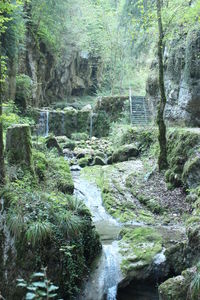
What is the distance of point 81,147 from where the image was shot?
17.9m

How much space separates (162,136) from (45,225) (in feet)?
22.1

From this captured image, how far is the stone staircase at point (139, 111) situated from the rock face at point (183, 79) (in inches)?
183

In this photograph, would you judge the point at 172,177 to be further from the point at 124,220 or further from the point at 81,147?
the point at 81,147

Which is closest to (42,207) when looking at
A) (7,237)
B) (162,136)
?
(7,237)

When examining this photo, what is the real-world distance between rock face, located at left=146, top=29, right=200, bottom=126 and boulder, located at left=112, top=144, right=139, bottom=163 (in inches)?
87.2

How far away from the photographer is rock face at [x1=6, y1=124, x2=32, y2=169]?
313 inches

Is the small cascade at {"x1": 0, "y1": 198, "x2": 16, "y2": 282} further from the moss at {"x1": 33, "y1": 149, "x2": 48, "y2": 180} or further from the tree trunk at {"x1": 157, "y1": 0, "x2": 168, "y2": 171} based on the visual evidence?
the tree trunk at {"x1": 157, "y1": 0, "x2": 168, "y2": 171}

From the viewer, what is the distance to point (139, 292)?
5676 mm

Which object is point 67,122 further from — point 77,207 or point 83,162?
point 77,207

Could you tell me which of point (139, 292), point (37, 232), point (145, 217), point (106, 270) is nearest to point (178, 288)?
point (139, 292)

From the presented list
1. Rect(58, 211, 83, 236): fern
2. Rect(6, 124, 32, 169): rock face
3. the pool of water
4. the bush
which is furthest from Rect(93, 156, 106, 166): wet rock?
the pool of water

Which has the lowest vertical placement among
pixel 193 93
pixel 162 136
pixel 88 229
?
pixel 88 229

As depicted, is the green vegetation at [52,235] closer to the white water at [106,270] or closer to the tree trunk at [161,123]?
the white water at [106,270]

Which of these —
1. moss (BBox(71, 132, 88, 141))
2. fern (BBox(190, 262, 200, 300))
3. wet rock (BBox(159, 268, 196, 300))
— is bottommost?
moss (BBox(71, 132, 88, 141))
